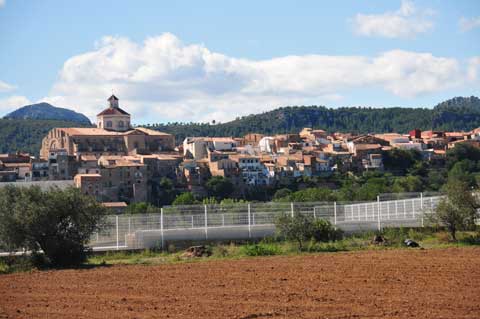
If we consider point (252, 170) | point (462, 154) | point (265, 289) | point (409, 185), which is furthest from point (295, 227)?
point (462, 154)

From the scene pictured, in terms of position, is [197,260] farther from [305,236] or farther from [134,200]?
[134,200]

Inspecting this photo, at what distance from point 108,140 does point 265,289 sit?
13552 cm

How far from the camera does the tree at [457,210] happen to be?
27734 millimetres

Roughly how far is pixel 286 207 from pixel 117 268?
29.1ft

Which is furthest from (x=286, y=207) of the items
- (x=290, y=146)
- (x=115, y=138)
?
(x=290, y=146)

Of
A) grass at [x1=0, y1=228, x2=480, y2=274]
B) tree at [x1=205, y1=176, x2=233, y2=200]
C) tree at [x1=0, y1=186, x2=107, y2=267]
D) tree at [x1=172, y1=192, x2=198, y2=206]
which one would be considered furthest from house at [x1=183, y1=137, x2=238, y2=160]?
tree at [x1=0, y1=186, x2=107, y2=267]

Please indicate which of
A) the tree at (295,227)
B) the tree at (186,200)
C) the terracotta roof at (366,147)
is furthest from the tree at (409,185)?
the tree at (295,227)

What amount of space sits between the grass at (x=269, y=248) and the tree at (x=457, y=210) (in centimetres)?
38

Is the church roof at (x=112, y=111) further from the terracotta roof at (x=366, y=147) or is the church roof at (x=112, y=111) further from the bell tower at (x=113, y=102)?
the terracotta roof at (x=366, y=147)

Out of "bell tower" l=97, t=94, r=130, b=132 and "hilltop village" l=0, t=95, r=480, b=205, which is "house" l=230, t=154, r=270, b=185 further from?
"bell tower" l=97, t=94, r=130, b=132

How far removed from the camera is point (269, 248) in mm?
26000

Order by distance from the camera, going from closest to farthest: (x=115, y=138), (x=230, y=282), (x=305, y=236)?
(x=230, y=282) → (x=305, y=236) → (x=115, y=138)

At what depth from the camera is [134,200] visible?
5128 inches

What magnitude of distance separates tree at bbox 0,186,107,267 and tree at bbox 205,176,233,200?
10496 centimetres
